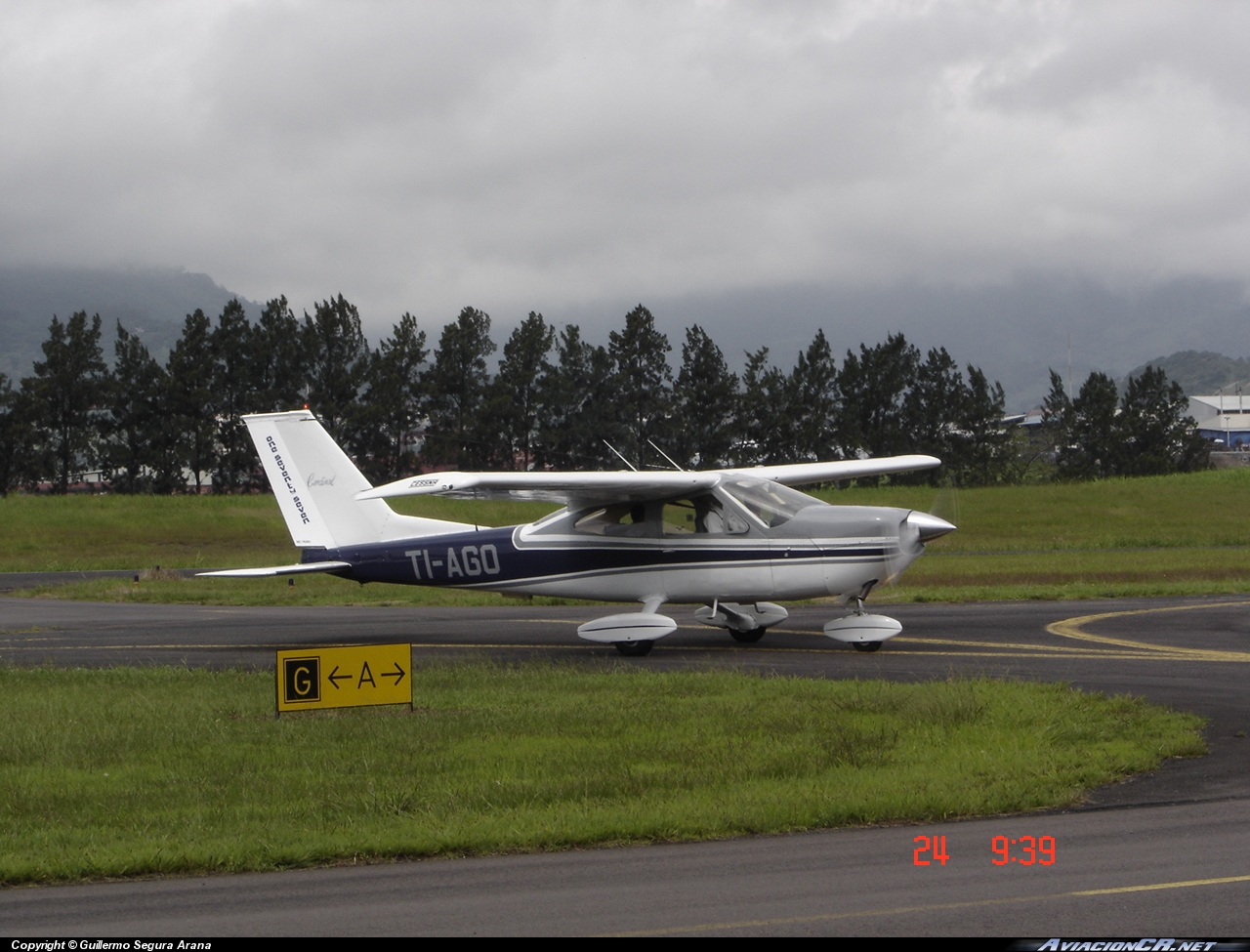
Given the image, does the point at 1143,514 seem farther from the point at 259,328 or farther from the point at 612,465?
the point at 259,328

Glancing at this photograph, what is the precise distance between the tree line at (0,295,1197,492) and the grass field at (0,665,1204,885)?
56.1 meters

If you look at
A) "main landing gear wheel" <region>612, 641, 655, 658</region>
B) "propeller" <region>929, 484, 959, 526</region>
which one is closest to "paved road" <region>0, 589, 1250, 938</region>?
"propeller" <region>929, 484, 959, 526</region>

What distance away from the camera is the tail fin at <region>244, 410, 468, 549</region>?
19.8 m

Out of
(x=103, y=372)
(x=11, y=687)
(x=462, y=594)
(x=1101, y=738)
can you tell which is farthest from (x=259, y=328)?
(x=1101, y=738)

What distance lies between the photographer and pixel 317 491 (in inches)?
790

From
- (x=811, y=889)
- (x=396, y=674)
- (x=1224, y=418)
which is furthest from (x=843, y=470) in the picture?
(x=1224, y=418)

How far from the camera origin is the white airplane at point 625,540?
17.0 metres

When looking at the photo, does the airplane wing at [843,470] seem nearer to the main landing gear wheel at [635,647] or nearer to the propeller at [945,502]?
the propeller at [945,502]

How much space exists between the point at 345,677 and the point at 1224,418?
174 metres

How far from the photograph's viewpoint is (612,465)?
68.8 m

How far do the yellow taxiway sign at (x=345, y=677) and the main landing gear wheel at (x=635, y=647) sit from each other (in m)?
5.57

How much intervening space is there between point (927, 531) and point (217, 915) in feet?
38.9

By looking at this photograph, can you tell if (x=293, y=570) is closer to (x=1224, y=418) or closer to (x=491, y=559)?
(x=491, y=559)

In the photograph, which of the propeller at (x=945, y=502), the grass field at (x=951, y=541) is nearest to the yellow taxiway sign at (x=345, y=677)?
the propeller at (x=945, y=502)
